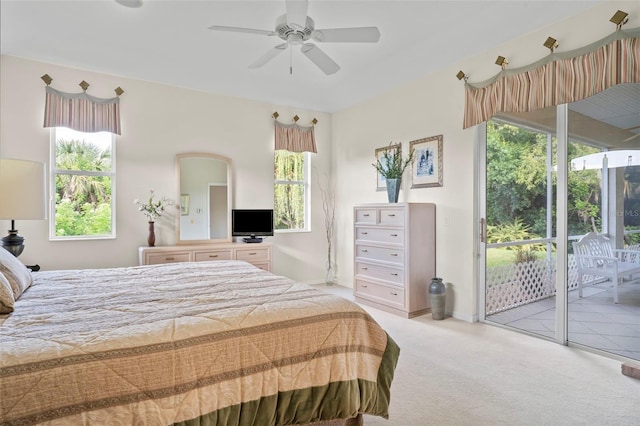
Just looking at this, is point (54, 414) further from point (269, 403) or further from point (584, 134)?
point (584, 134)

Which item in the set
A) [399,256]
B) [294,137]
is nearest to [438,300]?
[399,256]

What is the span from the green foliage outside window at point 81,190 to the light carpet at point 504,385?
3824 mm

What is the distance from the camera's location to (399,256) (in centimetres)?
414

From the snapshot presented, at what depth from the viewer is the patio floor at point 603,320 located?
284 centimetres

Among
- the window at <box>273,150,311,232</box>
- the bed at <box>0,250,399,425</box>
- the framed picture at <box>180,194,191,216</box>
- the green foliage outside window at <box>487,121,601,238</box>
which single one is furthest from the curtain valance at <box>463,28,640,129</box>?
the framed picture at <box>180,194,191,216</box>

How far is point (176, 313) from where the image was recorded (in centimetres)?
161

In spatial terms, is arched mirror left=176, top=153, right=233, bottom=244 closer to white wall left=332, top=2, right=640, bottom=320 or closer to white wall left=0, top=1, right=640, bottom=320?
white wall left=0, top=1, right=640, bottom=320

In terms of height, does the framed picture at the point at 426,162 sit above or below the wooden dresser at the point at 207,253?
above

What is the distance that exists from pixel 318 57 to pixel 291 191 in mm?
2996

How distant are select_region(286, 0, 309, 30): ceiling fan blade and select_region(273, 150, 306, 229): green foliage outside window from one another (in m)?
3.20

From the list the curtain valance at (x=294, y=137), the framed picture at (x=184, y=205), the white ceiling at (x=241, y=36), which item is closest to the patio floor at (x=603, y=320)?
the white ceiling at (x=241, y=36)

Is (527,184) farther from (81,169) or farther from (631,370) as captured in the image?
(81,169)

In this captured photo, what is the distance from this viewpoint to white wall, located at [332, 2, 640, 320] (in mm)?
3092

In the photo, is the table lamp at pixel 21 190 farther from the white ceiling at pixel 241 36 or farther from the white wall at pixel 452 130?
the white wall at pixel 452 130
